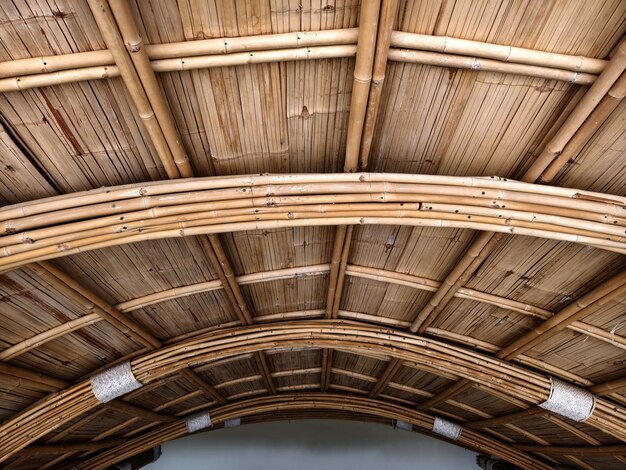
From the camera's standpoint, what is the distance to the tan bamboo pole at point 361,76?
1.87 metres

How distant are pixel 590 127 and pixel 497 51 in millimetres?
743

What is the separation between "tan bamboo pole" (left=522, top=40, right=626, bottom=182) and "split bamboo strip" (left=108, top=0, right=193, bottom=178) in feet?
7.78

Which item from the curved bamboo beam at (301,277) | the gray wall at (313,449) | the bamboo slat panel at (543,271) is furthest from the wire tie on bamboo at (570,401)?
the gray wall at (313,449)

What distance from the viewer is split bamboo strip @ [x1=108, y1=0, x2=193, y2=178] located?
1.80 meters

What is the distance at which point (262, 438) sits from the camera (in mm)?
10219

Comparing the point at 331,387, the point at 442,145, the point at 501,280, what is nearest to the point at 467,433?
the point at 331,387

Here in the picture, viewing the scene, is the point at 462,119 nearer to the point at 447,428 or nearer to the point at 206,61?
the point at 206,61

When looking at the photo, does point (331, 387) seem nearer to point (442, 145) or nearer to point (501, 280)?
point (501, 280)

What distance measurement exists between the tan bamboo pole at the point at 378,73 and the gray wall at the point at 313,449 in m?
9.57

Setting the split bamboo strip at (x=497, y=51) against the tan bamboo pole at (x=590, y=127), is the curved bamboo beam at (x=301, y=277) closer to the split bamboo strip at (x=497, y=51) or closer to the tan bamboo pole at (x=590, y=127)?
the tan bamboo pole at (x=590, y=127)

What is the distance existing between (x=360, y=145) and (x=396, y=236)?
3.96ft

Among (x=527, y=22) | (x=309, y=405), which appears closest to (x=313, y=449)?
(x=309, y=405)

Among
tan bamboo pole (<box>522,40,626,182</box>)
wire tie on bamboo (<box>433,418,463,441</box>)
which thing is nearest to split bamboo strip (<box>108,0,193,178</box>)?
tan bamboo pole (<box>522,40,626,182</box>)

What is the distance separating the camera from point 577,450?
592 centimetres
